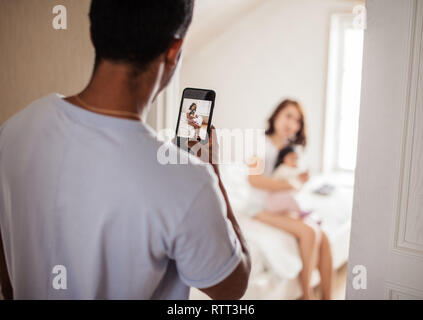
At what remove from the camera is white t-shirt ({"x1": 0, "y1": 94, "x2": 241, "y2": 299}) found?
0.62 meters

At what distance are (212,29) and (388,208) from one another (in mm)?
2257

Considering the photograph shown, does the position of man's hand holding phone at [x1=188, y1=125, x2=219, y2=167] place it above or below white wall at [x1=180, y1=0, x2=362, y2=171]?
below

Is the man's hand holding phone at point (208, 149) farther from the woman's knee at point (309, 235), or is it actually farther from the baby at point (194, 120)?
the woman's knee at point (309, 235)

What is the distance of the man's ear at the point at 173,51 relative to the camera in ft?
2.20

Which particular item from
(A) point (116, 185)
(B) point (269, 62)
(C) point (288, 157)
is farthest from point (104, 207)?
(B) point (269, 62)

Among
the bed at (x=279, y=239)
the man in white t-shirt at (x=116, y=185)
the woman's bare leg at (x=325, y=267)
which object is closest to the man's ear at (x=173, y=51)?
the man in white t-shirt at (x=116, y=185)

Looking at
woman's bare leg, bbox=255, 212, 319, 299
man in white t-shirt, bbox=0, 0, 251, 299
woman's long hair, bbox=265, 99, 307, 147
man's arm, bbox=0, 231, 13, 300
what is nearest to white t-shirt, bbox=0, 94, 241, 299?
man in white t-shirt, bbox=0, 0, 251, 299

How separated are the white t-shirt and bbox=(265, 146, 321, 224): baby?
169 centimetres

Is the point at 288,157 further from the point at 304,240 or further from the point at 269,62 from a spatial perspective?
the point at 269,62

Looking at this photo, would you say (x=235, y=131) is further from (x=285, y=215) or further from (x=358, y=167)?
(x=358, y=167)

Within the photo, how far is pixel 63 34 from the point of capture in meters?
1.30

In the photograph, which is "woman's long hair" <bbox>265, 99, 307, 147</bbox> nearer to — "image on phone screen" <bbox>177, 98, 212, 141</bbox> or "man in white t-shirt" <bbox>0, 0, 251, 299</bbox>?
"image on phone screen" <bbox>177, 98, 212, 141</bbox>

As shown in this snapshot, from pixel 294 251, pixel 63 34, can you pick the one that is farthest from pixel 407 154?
pixel 294 251

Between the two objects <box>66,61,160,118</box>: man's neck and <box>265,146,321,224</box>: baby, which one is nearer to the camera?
<box>66,61,160,118</box>: man's neck
